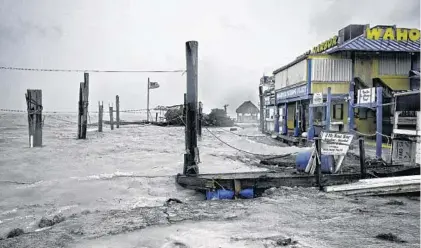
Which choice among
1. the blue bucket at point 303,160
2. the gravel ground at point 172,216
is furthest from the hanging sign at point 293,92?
the gravel ground at point 172,216

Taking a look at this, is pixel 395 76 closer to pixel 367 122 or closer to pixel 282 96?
pixel 367 122

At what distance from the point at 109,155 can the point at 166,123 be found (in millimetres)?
31583

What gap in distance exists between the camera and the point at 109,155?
17.5 meters

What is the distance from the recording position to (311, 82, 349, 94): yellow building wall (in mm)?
21484

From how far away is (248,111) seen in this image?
71938 millimetres

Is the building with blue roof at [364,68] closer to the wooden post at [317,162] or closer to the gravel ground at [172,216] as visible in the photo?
the wooden post at [317,162]

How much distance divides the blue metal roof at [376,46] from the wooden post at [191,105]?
13.7 metres

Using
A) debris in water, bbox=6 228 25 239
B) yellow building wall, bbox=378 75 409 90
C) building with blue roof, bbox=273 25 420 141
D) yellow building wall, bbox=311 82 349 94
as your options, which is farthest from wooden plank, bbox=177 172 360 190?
yellow building wall, bbox=378 75 409 90

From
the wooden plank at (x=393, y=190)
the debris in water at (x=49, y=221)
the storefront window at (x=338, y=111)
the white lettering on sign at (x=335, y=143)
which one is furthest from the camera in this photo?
the storefront window at (x=338, y=111)

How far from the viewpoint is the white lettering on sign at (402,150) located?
10523mm

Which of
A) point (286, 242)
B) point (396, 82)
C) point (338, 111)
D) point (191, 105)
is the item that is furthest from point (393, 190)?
point (396, 82)

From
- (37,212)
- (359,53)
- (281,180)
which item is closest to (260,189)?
(281,180)

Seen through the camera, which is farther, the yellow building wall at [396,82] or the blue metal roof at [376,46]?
the yellow building wall at [396,82]

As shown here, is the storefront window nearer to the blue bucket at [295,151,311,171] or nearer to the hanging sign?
the hanging sign
